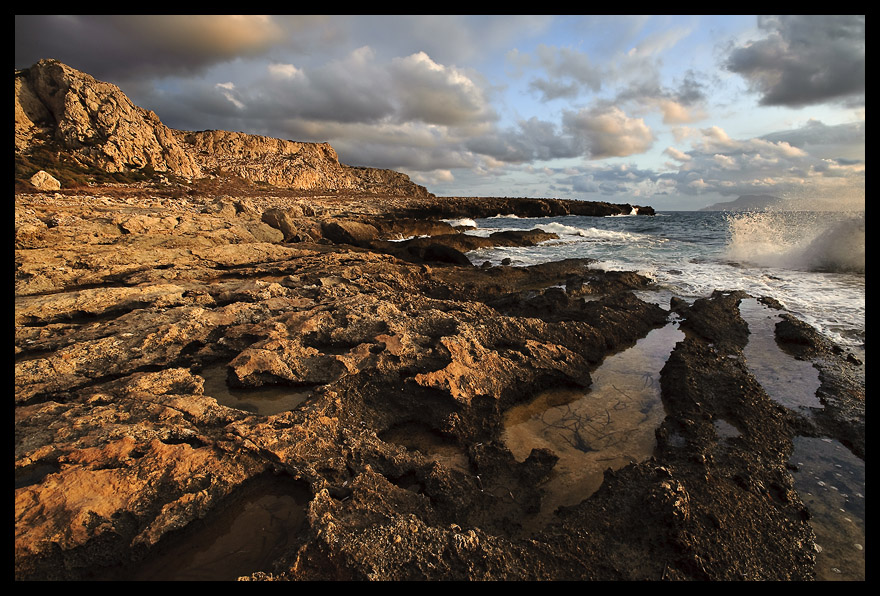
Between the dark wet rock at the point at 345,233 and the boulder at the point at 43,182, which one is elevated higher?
the boulder at the point at 43,182

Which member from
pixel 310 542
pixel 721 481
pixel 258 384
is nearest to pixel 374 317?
pixel 258 384

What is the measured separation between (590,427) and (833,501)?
7.51ft

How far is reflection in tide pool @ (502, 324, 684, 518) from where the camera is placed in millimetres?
3941

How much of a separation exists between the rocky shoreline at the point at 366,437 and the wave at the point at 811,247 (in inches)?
388

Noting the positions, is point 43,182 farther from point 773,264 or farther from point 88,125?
point 773,264

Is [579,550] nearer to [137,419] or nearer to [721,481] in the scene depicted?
[721,481]

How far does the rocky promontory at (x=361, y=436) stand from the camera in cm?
270

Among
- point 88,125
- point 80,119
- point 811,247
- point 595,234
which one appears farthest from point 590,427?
point 80,119

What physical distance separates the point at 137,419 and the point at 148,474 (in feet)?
3.23

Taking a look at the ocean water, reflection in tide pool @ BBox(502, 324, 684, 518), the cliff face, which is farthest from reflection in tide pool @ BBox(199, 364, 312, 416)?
the cliff face

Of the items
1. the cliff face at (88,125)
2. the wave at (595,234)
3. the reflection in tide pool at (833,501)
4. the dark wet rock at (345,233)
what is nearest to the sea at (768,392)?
the reflection in tide pool at (833,501)

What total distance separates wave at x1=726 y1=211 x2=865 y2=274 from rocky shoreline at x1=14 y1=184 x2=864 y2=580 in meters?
9.86

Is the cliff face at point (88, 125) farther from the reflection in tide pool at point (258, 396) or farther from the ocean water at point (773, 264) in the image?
the reflection in tide pool at point (258, 396)

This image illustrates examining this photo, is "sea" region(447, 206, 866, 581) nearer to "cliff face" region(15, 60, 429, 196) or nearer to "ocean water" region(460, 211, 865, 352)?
"ocean water" region(460, 211, 865, 352)
